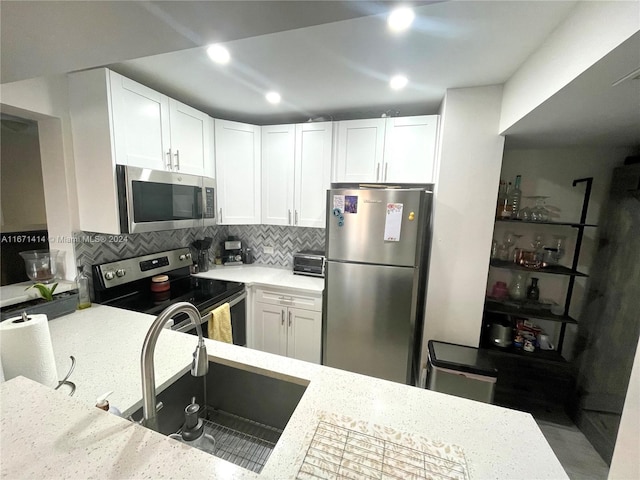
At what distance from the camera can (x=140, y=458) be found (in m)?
0.46

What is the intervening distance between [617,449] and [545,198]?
78.6 inches

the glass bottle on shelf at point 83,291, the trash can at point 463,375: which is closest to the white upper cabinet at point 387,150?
the trash can at point 463,375

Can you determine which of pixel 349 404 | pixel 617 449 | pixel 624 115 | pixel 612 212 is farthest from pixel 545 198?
pixel 349 404

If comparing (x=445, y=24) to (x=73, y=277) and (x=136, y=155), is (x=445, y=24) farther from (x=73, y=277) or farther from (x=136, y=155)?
(x=73, y=277)

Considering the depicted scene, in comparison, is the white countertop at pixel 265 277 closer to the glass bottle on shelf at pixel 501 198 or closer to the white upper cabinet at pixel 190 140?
the white upper cabinet at pixel 190 140

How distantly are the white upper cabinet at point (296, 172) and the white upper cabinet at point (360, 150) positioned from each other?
0.11 meters

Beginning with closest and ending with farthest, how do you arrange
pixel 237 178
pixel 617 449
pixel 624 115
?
pixel 617 449, pixel 624 115, pixel 237 178

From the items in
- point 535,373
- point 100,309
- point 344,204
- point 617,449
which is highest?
point 344,204

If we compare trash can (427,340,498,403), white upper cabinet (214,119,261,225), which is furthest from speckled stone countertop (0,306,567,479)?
white upper cabinet (214,119,261,225)

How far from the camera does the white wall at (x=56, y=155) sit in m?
1.41

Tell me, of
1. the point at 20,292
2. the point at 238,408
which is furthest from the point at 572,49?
the point at 20,292

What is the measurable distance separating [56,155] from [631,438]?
8.92ft

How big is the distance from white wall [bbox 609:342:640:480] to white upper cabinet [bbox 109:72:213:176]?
91.3 inches

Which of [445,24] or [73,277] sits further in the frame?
[73,277]
